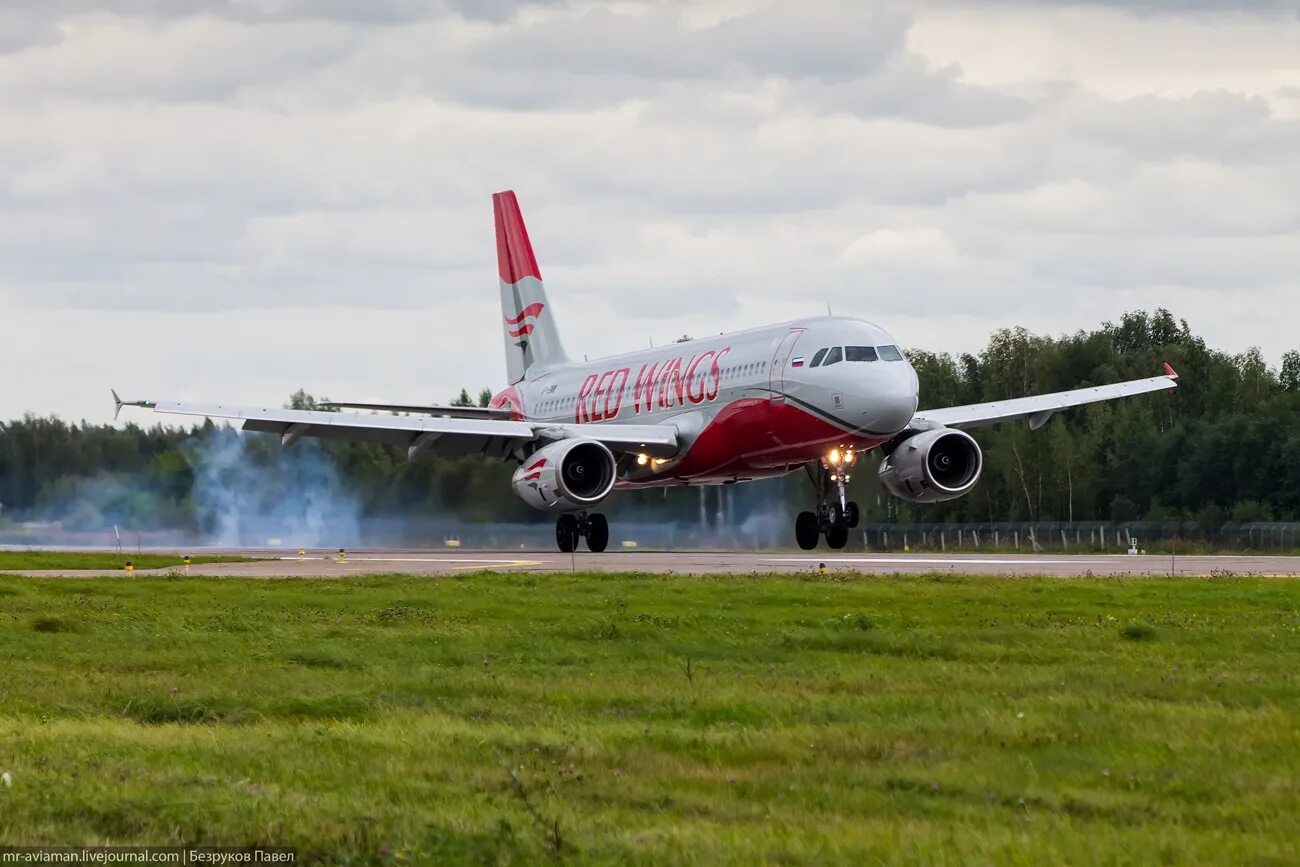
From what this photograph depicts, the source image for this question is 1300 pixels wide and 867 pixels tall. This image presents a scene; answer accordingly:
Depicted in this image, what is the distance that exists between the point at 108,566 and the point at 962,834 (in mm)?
33702

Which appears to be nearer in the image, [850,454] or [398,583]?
[398,583]

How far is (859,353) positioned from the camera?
3891cm

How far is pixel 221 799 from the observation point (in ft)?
31.5

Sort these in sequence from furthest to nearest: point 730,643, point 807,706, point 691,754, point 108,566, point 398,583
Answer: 1. point 108,566
2. point 398,583
3. point 730,643
4. point 807,706
5. point 691,754

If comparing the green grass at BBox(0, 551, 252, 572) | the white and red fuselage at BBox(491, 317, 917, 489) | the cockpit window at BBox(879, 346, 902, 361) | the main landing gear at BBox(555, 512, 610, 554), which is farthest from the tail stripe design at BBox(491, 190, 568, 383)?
the cockpit window at BBox(879, 346, 902, 361)

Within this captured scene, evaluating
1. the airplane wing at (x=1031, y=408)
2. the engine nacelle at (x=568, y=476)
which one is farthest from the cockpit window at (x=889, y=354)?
the engine nacelle at (x=568, y=476)

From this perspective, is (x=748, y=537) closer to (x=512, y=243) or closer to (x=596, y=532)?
(x=596, y=532)

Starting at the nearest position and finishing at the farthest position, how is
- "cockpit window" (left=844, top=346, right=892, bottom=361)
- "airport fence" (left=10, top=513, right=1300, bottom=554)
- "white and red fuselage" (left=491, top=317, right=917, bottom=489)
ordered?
"white and red fuselage" (left=491, top=317, right=917, bottom=489), "cockpit window" (left=844, top=346, right=892, bottom=361), "airport fence" (left=10, top=513, right=1300, bottom=554)

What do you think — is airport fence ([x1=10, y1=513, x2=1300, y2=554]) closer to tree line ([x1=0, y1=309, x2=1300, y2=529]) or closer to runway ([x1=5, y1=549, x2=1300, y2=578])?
tree line ([x1=0, y1=309, x2=1300, y2=529])

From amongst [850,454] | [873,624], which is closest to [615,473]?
[850,454]

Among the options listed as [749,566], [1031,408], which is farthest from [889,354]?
[1031,408]

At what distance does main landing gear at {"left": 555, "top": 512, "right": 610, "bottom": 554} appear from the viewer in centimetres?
4653

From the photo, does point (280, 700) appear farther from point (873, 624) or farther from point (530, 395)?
point (530, 395)

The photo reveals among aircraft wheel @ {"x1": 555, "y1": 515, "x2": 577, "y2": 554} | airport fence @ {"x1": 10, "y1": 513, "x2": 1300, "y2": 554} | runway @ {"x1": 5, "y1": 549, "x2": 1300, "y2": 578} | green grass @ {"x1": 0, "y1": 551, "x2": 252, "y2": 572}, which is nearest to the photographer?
runway @ {"x1": 5, "y1": 549, "x2": 1300, "y2": 578}
